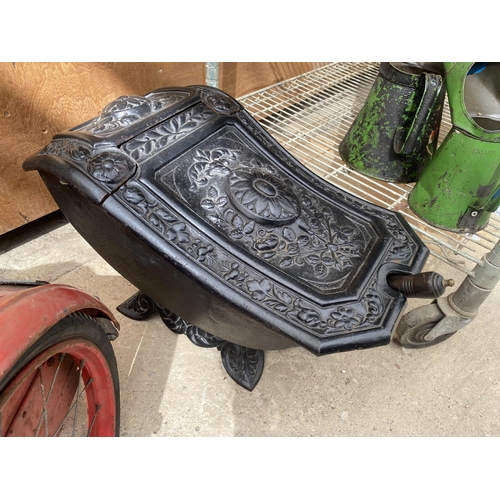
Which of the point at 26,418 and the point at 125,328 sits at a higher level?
the point at 26,418

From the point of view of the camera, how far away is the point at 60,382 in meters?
0.71

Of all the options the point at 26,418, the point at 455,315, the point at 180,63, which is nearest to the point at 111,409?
the point at 26,418

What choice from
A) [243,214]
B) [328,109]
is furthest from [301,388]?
[328,109]

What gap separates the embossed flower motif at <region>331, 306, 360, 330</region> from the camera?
688 millimetres

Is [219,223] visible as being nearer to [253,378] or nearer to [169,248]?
[169,248]

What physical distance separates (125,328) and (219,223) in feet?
2.06

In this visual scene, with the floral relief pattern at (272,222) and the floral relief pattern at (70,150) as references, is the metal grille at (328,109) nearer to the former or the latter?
the floral relief pattern at (272,222)

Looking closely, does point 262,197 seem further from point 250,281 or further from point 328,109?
point 328,109

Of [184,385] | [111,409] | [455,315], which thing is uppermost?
[455,315]

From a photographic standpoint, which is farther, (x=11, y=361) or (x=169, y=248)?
(x=169, y=248)

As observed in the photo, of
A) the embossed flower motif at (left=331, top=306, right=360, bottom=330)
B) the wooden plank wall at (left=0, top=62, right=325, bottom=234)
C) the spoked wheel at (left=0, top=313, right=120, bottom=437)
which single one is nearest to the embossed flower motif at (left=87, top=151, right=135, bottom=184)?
the spoked wheel at (left=0, top=313, right=120, bottom=437)

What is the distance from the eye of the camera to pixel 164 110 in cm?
86

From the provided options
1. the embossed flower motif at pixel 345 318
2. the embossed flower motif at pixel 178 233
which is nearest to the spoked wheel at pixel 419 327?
the embossed flower motif at pixel 345 318

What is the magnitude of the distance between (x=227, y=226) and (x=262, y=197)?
0.32 ft
